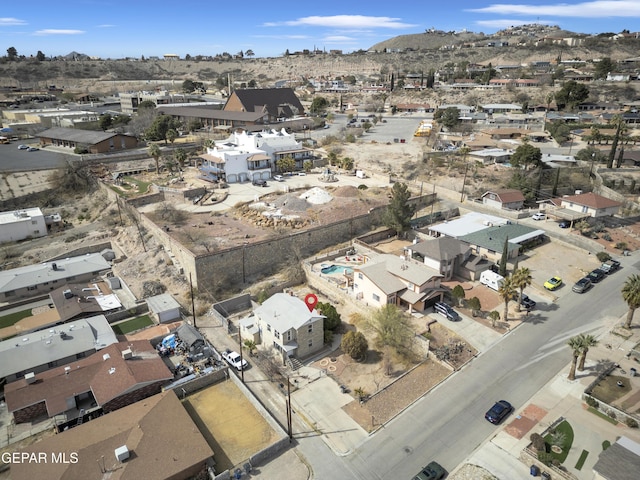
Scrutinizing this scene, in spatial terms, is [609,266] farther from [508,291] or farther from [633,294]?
[508,291]

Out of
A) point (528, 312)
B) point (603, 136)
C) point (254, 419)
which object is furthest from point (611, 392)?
point (603, 136)

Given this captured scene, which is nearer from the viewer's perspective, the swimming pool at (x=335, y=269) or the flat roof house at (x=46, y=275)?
the flat roof house at (x=46, y=275)

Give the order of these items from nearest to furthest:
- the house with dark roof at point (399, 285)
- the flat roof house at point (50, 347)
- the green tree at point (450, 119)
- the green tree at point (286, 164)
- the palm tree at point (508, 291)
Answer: the flat roof house at point (50, 347), the palm tree at point (508, 291), the house with dark roof at point (399, 285), the green tree at point (286, 164), the green tree at point (450, 119)

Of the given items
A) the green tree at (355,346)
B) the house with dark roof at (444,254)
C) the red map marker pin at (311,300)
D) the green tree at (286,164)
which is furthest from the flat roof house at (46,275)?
the green tree at (286,164)

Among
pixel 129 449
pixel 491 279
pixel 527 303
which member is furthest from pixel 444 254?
pixel 129 449

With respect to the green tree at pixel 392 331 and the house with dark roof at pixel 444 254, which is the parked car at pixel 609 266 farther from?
the green tree at pixel 392 331

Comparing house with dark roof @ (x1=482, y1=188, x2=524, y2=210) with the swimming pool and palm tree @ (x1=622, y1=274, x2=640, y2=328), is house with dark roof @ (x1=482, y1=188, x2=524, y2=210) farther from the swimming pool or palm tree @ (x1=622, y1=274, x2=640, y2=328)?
the swimming pool

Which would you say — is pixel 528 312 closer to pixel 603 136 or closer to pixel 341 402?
pixel 341 402
